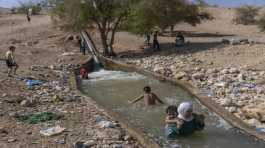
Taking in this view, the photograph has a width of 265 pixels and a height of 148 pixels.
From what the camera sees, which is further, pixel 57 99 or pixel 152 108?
pixel 152 108

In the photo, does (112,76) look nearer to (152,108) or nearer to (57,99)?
(152,108)

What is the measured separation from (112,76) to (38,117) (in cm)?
1339

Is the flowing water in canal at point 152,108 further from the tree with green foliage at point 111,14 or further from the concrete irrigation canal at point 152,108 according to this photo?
the tree with green foliage at point 111,14

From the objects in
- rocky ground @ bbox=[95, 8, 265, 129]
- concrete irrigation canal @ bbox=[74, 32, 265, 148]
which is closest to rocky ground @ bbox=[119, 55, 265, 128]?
rocky ground @ bbox=[95, 8, 265, 129]

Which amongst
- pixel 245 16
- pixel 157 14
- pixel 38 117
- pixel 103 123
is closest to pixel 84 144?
pixel 103 123

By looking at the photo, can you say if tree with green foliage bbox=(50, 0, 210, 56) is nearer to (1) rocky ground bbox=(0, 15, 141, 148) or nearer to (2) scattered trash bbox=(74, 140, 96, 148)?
(1) rocky ground bbox=(0, 15, 141, 148)

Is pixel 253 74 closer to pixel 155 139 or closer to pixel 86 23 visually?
pixel 155 139

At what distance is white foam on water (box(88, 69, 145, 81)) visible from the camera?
1057 inches

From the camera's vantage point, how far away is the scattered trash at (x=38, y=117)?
14.1 metres

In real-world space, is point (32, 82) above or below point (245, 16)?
below

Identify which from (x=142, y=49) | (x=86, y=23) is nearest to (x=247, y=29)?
(x=142, y=49)

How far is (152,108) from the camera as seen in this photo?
17.7 meters

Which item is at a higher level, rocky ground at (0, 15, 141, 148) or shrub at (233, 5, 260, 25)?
shrub at (233, 5, 260, 25)

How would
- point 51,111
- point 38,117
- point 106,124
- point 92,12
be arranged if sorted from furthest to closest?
1. point 92,12
2. point 51,111
3. point 38,117
4. point 106,124
